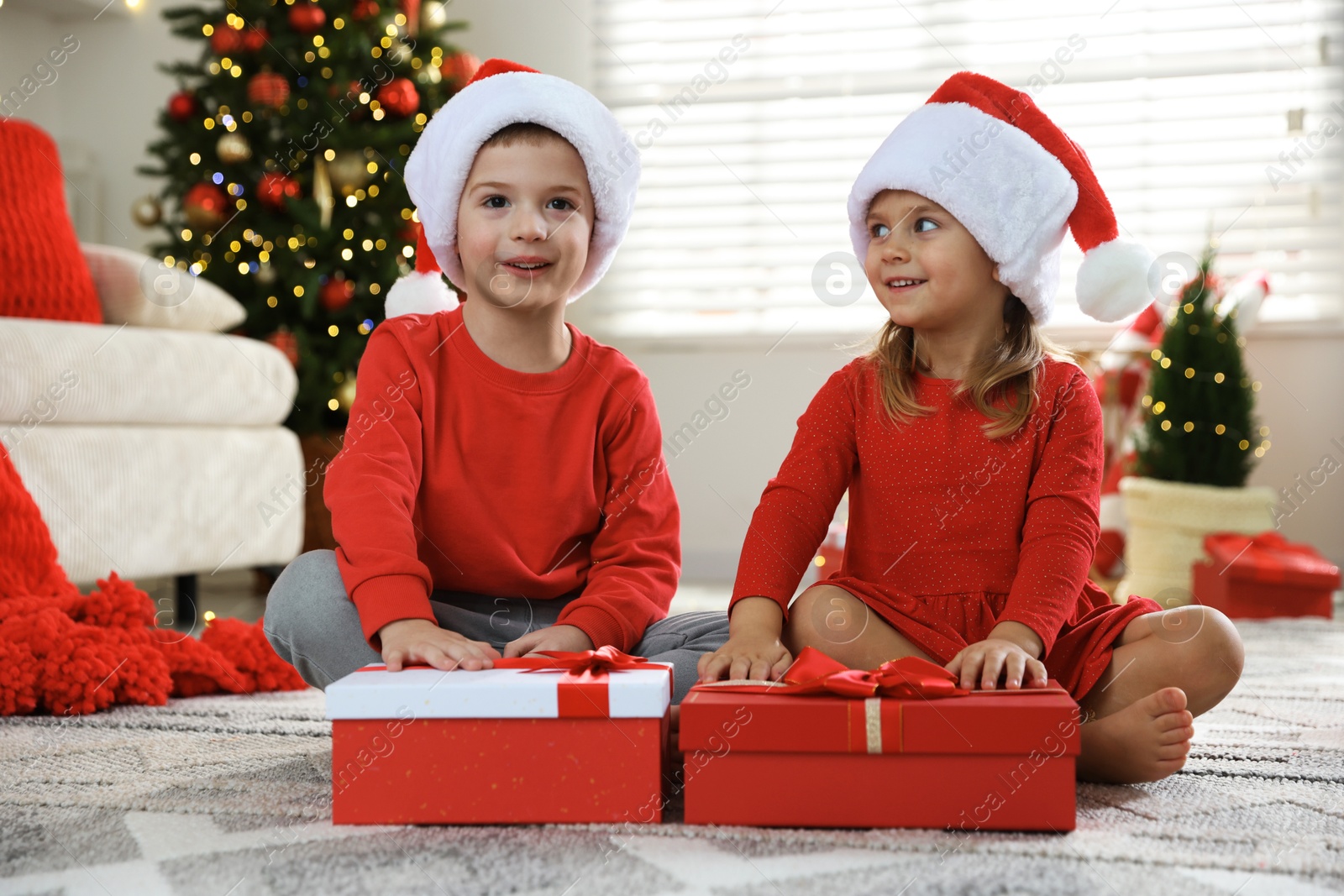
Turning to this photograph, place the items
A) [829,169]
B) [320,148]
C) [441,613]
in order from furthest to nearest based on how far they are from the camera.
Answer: [829,169] < [320,148] < [441,613]

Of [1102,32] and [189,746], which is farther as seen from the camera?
[1102,32]

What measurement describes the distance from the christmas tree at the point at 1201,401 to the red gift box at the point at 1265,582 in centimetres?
19

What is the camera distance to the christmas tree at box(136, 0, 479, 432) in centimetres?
274

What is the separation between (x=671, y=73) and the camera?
3.13m

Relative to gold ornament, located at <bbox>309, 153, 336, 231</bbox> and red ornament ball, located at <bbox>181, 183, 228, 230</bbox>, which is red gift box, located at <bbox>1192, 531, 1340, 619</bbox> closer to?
gold ornament, located at <bbox>309, 153, 336, 231</bbox>

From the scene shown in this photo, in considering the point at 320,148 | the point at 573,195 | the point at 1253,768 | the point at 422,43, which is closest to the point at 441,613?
the point at 573,195

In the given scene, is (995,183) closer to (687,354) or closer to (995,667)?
(995,667)

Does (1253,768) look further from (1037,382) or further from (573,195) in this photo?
(573,195)

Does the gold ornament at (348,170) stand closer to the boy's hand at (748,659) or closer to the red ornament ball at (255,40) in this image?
the red ornament ball at (255,40)

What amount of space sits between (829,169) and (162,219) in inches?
68.4

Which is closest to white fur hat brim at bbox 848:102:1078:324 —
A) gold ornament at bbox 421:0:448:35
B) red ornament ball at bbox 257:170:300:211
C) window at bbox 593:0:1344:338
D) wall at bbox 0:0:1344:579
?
wall at bbox 0:0:1344:579

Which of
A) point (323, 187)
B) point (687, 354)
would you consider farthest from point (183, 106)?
point (687, 354)

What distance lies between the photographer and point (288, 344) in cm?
268

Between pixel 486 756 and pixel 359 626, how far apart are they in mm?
294
